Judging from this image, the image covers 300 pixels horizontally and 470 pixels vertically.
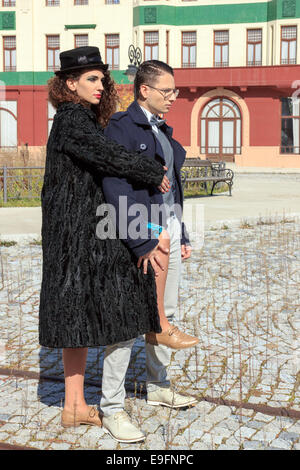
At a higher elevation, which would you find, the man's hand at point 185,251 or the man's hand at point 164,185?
the man's hand at point 164,185

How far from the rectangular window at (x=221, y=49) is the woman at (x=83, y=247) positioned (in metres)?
30.8

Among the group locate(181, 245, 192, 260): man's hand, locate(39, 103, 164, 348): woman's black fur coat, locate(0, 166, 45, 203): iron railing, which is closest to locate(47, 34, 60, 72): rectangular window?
locate(0, 166, 45, 203): iron railing

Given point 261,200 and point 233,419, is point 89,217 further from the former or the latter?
point 261,200

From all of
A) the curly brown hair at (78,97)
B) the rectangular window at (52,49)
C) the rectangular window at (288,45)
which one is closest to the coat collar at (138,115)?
the curly brown hair at (78,97)

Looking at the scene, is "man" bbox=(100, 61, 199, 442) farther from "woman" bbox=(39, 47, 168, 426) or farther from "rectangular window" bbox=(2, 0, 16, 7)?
"rectangular window" bbox=(2, 0, 16, 7)

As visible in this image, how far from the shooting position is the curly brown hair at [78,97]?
10.1 feet

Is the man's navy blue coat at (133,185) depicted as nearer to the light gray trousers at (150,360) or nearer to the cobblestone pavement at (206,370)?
the light gray trousers at (150,360)

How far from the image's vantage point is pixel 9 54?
113 ft

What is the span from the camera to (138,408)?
3.50 m

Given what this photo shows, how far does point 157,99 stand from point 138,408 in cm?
161

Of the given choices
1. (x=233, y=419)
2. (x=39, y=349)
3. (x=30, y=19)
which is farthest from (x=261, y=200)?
(x=30, y=19)

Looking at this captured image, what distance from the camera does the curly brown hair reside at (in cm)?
307

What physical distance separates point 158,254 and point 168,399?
94 cm

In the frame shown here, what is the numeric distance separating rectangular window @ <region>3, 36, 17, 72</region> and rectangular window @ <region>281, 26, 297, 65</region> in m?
13.7
